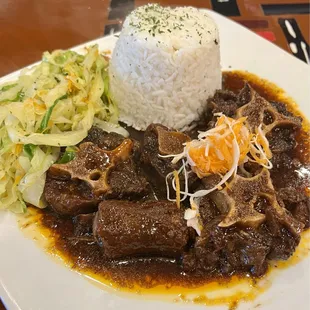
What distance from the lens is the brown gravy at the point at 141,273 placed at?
2299 millimetres

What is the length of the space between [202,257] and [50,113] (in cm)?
146

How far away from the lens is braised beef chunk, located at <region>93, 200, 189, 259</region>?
2.31 m

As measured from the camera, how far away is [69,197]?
2.57 m

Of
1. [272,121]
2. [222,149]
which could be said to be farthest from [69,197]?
[272,121]

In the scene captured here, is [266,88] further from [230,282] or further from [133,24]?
[230,282]

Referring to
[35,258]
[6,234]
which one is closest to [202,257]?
[35,258]

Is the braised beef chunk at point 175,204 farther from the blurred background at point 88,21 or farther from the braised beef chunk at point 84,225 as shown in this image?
the blurred background at point 88,21

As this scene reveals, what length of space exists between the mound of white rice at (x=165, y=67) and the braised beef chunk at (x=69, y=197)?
990 millimetres

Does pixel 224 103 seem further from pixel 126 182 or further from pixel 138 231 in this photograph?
pixel 138 231

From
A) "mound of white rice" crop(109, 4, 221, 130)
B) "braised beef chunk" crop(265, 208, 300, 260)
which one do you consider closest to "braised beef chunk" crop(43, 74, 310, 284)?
"braised beef chunk" crop(265, 208, 300, 260)

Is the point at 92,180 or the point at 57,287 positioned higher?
the point at 92,180

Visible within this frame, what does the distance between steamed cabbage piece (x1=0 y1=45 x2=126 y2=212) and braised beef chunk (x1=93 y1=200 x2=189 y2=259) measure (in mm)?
623

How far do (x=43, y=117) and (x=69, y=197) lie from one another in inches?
25.8

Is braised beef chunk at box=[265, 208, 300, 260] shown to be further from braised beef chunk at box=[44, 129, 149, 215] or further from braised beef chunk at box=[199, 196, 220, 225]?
braised beef chunk at box=[44, 129, 149, 215]
